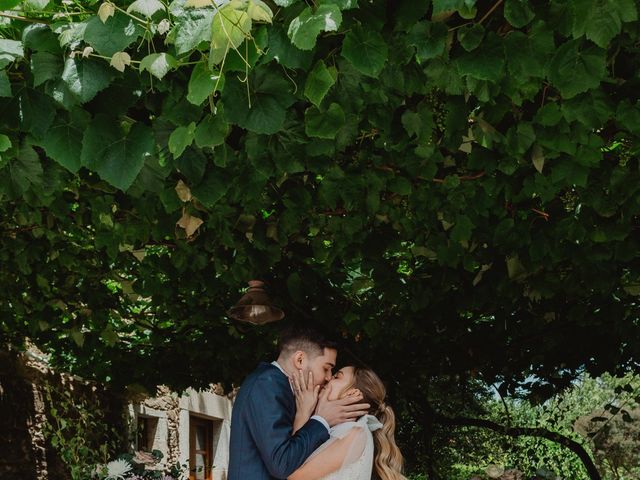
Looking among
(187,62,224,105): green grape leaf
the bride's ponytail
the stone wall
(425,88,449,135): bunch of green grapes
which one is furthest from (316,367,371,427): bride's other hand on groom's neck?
the stone wall

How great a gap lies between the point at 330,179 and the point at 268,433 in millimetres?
1423

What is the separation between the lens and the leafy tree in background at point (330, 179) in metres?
2.25

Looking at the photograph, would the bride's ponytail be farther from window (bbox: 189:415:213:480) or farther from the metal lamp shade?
window (bbox: 189:415:213:480)

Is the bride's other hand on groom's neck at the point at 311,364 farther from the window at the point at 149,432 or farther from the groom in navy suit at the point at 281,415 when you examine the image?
the window at the point at 149,432

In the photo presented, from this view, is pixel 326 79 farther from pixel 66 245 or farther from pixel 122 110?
pixel 66 245

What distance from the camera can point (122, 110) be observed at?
2568 mm

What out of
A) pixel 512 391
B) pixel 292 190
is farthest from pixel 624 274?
pixel 292 190

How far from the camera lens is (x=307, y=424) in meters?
3.46

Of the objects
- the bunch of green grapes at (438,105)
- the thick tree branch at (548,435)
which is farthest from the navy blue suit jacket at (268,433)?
Answer: the thick tree branch at (548,435)

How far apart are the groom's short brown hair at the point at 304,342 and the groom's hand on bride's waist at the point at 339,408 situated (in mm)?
184

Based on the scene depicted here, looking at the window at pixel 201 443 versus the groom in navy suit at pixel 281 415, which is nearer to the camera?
the groom in navy suit at pixel 281 415

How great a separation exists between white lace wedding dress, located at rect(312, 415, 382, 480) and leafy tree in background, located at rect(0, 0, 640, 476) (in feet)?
3.73

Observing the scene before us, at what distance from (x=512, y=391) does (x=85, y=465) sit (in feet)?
14.8

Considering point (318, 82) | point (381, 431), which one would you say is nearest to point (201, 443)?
point (381, 431)
